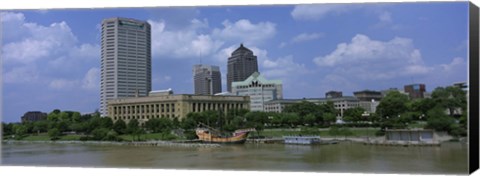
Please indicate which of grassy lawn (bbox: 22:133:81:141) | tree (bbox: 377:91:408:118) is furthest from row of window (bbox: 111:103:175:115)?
tree (bbox: 377:91:408:118)

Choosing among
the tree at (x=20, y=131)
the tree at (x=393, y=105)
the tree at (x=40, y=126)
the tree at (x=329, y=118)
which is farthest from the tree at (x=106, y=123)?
the tree at (x=393, y=105)

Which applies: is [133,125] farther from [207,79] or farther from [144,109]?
[207,79]

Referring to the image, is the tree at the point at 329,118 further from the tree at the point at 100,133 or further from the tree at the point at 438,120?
the tree at the point at 100,133

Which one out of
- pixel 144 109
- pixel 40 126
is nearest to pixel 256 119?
pixel 144 109

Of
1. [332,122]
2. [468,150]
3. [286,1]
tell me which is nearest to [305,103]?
[332,122]

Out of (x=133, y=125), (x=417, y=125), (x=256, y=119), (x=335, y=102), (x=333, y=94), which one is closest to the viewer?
(x=417, y=125)

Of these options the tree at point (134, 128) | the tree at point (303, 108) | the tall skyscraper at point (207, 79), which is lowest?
the tree at point (134, 128)
